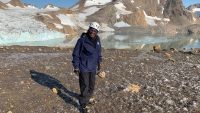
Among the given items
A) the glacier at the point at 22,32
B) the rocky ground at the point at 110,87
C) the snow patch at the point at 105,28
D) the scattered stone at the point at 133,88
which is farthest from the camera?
the snow patch at the point at 105,28

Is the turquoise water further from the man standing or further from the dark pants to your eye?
the man standing

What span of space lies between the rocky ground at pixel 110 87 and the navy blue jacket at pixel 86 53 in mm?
1725

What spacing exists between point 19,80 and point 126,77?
4.82 metres


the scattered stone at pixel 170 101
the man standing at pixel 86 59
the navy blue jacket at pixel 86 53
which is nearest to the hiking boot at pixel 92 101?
the man standing at pixel 86 59

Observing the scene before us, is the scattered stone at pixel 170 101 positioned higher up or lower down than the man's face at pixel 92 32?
lower down

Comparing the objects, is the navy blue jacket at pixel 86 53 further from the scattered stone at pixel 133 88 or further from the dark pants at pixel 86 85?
the scattered stone at pixel 133 88

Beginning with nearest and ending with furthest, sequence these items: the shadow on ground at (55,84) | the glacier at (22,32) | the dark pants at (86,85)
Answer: the dark pants at (86,85), the shadow on ground at (55,84), the glacier at (22,32)

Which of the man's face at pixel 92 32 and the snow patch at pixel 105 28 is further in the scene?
the snow patch at pixel 105 28

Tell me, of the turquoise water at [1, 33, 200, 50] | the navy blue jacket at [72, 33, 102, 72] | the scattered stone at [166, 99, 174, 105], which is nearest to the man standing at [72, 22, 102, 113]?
the navy blue jacket at [72, 33, 102, 72]

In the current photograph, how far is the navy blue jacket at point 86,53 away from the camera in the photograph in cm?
1434

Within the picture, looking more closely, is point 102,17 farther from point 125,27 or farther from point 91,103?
point 91,103

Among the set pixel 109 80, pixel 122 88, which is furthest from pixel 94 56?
pixel 109 80

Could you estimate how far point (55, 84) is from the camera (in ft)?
60.0

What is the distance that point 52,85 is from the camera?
18.1 metres
